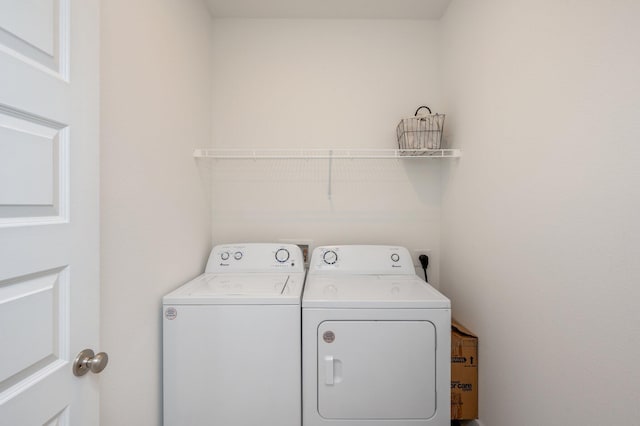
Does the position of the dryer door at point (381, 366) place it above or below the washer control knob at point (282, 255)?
below

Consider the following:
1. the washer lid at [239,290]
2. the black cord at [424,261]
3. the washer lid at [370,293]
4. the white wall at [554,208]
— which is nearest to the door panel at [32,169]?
the washer lid at [239,290]

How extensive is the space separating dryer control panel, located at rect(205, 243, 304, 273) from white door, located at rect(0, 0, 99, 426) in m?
0.97

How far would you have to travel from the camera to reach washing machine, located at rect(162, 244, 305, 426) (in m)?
1.27

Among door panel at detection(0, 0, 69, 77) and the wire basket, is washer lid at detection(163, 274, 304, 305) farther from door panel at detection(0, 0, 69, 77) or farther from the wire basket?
the wire basket

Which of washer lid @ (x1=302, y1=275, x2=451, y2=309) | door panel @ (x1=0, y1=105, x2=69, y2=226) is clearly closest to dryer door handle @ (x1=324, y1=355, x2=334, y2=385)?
washer lid @ (x1=302, y1=275, x2=451, y2=309)

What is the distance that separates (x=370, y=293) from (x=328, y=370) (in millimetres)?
410

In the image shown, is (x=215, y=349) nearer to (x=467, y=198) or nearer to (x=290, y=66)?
(x=467, y=198)

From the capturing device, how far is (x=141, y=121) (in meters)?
1.15

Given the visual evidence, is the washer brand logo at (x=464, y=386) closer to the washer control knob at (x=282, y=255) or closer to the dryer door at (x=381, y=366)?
the dryer door at (x=381, y=366)

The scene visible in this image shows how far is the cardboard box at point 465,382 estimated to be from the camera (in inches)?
56.8

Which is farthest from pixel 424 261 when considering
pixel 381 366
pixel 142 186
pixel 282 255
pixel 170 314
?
pixel 142 186

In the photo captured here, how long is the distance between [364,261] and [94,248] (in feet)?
4.58

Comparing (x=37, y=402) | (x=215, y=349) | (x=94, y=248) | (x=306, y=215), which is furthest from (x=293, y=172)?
(x=37, y=402)

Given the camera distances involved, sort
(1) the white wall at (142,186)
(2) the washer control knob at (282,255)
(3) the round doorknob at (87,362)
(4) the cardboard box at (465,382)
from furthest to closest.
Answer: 1. (2) the washer control knob at (282,255)
2. (4) the cardboard box at (465,382)
3. (1) the white wall at (142,186)
4. (3) the round doorknob at (87,362)
